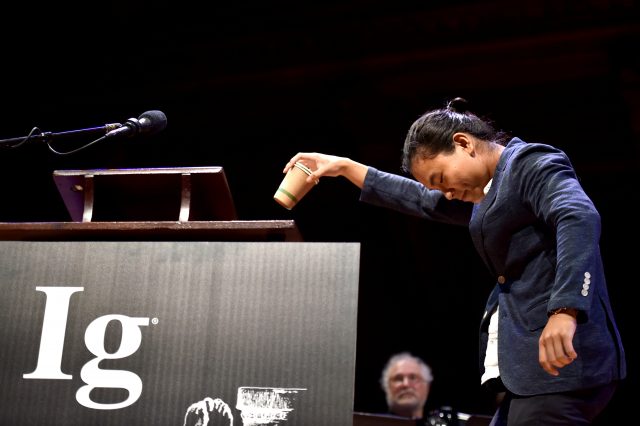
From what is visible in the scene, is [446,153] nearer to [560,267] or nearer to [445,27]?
[560,267]

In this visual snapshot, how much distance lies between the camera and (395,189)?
6.76 ft

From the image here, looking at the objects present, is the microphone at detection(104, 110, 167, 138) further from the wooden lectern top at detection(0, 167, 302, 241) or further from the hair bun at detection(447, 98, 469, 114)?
the hair bun at detection(447, 98, 469, 114)

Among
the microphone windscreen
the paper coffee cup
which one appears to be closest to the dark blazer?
the paper coffee cup

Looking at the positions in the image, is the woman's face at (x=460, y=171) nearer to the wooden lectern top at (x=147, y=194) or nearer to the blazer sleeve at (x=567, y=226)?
the blazer sleeve at (x=567, y=226)

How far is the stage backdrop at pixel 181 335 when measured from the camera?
146 centimetres

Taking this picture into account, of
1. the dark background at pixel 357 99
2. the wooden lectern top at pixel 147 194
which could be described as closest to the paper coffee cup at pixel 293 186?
the wooden lectern top at pixel 147 194

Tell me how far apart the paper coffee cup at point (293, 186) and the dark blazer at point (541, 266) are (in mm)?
470

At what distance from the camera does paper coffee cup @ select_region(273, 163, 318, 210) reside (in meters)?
1.84

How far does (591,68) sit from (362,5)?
1.49 meters

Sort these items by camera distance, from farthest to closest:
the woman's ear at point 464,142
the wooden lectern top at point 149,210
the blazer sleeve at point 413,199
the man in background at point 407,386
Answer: the man in background at point 407,386 → the blazer sleeve at point 413,199 → the woman's ear at point 464,142 → the wooden lectern top at point 149,210

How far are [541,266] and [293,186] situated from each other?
682 millimetres

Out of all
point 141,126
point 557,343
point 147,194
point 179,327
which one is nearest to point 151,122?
point 141,126

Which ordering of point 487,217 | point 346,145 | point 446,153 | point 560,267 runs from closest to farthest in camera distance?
point 560,267
point 487,217
point 446,153
point 346,145

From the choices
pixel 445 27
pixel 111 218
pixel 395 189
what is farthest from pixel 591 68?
pixel 111 218
